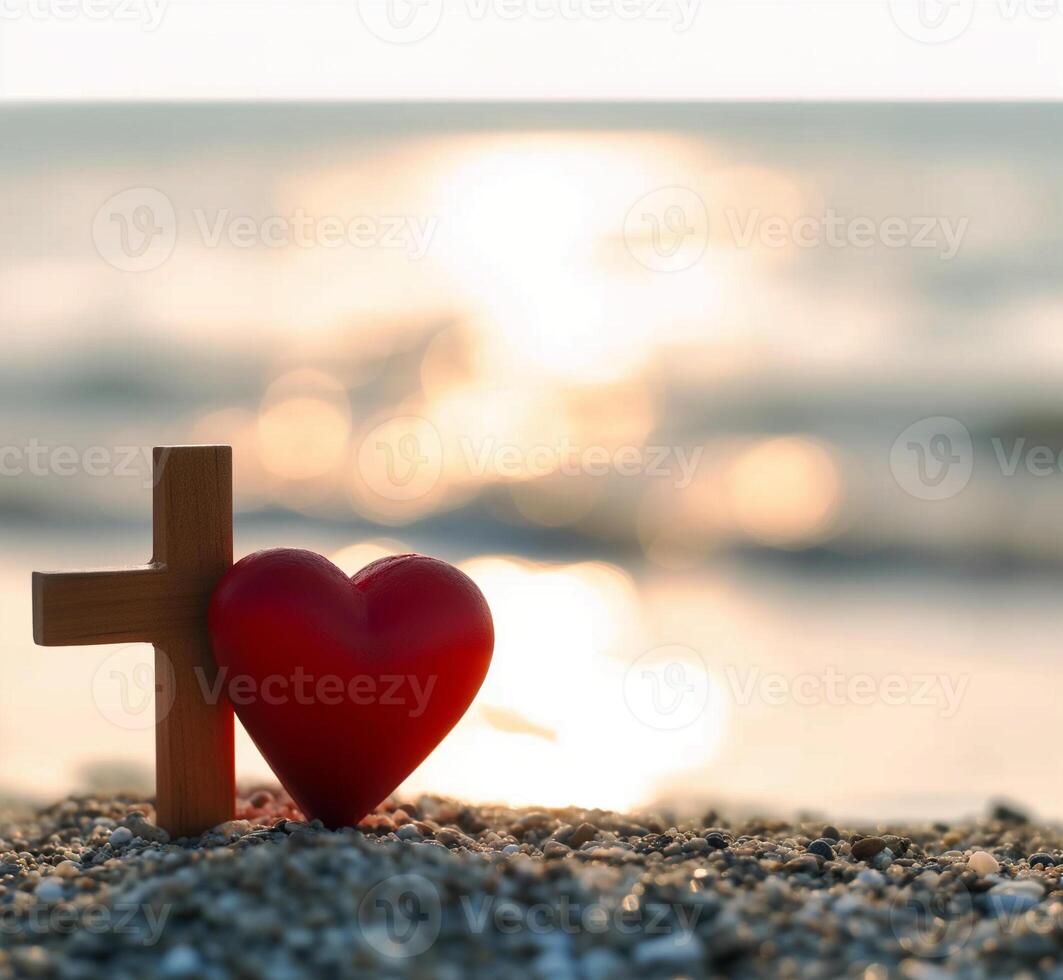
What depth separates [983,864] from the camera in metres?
3.39

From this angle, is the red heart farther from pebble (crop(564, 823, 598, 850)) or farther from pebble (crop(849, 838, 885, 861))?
pebble (crop(849, 838, 885, 861))

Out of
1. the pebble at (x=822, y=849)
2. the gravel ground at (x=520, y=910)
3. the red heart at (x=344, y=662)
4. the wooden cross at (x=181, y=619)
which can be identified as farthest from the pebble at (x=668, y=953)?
the wooden cross at (x=181, y=619)

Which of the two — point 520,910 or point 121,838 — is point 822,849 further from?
point 121,838

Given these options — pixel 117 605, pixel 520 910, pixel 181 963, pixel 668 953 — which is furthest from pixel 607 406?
pixel 181 963

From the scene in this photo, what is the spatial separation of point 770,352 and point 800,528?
14.8 ft

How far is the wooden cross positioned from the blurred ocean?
1791mm

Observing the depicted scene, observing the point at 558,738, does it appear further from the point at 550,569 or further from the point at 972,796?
the point at 550,569

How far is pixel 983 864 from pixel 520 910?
1.47m

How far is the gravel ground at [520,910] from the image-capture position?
241cm

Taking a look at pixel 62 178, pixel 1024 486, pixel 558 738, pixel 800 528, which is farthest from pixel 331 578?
pixel 62 178

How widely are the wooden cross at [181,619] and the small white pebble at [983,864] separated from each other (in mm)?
2050

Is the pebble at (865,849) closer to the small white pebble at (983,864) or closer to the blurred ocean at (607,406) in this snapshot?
the small white pebble at (983,864)

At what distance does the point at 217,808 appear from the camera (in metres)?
3.56

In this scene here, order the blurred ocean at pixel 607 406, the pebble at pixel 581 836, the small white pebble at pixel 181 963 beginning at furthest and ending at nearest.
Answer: the blurred ocean at pixel 607 406, the pebble at pixel 581 836, the small white pebble at pixel 181 963
